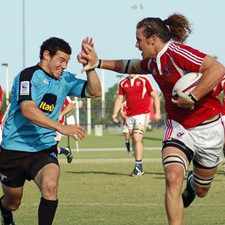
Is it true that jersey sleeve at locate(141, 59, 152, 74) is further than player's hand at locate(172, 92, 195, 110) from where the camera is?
Yes

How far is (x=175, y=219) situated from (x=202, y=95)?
4.06 feet

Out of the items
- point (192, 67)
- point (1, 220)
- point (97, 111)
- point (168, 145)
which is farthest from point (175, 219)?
point (97, 111)

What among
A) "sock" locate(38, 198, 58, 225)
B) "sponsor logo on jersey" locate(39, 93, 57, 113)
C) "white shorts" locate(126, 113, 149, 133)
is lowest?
"white shorts" locate(126, 113, 149, 133)

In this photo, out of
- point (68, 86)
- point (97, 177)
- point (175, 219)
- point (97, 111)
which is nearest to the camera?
point (175, 219)

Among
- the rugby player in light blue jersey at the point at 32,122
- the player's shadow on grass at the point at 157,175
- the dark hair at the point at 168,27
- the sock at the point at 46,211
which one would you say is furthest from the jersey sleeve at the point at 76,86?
the player's shadow on grass at the point at 157,175

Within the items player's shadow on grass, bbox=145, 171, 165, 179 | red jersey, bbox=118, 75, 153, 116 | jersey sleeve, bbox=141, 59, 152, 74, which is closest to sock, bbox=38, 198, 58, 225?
jersey sleeve, bbox=141, 59, 152, 74

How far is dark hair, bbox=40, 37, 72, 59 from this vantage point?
1012 cm

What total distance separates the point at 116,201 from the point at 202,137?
4131mm

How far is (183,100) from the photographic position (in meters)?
9.69

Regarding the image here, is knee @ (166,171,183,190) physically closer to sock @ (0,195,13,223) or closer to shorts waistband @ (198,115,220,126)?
shorts waistband @ (198,115,220,126)

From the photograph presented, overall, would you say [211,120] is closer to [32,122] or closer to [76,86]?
[76,86]

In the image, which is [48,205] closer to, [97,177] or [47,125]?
[47,125]

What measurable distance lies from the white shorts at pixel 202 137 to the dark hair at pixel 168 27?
2.88ft

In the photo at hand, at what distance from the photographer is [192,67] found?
985 cm
